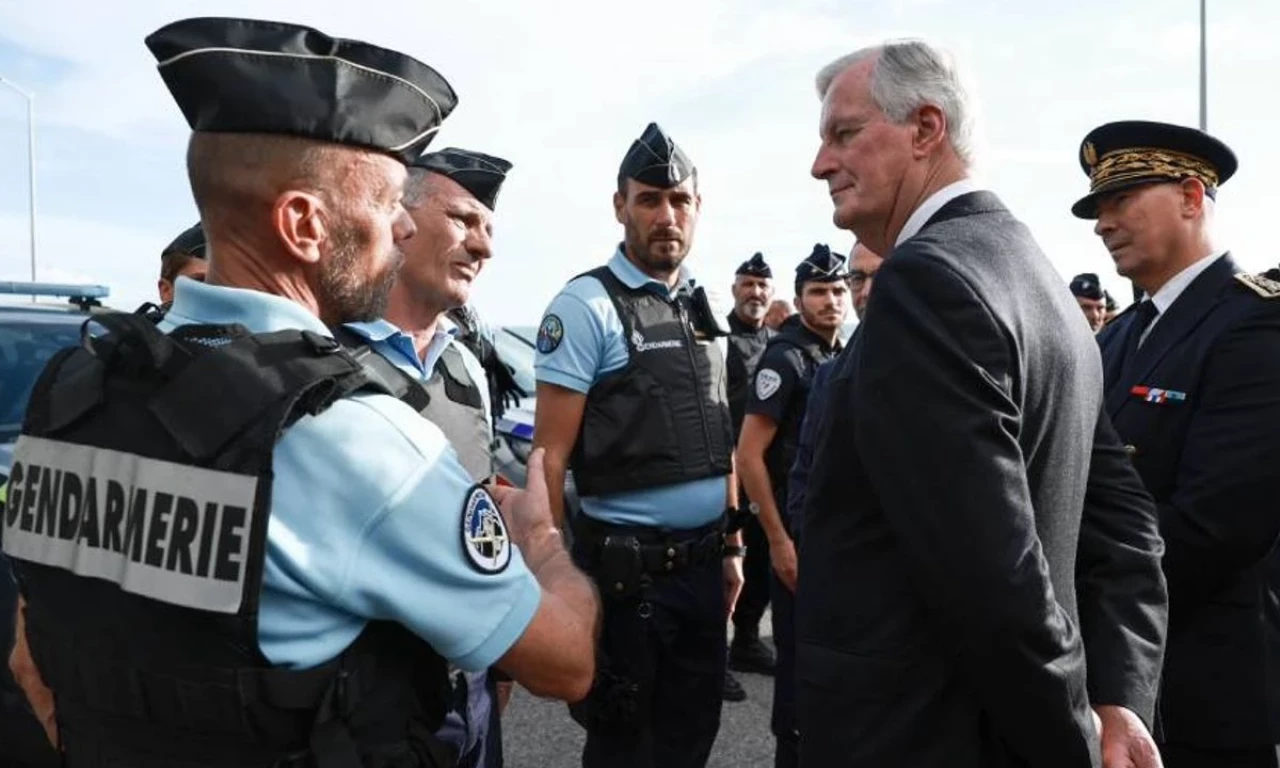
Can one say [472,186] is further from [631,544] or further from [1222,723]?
[1222,723]

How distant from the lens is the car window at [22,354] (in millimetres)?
4059

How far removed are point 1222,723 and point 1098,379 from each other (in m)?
1.12

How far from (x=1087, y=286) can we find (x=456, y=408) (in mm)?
8132

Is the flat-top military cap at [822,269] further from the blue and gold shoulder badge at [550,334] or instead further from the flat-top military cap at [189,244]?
the flat-top military cap at [189,244]

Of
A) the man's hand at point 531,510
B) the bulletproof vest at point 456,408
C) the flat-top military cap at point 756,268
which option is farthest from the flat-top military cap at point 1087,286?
the man's hand at point 531,510

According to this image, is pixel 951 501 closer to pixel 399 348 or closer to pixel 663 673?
pixel 399 348

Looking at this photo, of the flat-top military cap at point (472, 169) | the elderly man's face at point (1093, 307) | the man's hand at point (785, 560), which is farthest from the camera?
the elderly man's face at point (1093, 307)

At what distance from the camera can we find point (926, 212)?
1.71 m

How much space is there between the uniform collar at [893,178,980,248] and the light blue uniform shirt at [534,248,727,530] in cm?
156

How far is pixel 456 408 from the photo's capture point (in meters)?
2.33

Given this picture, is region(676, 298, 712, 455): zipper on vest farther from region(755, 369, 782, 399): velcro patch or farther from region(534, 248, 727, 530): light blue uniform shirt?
region(755, 369, 782, 399): velcro patch

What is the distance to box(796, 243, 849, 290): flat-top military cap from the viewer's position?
4438 millimetres

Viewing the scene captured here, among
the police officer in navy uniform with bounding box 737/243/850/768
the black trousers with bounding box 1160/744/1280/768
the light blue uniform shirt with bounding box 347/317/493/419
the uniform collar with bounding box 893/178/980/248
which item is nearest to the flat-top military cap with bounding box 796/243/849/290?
the police officer in navy uniform with bounding box 737/243/850/768

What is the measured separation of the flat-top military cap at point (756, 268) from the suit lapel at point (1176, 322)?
164 inches
